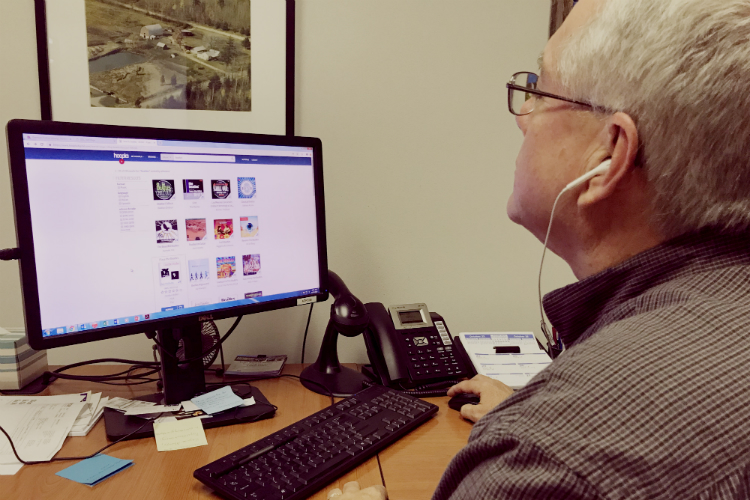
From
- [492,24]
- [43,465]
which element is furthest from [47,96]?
[492,24]

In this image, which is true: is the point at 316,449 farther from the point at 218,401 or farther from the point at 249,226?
the point at 249,226

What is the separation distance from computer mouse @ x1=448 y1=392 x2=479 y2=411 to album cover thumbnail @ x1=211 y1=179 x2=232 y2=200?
2.02 ft

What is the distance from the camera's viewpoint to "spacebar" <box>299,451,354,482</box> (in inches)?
27.4

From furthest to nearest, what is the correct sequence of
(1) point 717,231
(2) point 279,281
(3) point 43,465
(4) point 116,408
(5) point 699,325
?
(2) point 279,281 → (4) point 116,408 → (3) point 43,465 → (1) point 717,231 → (5) point 699,325

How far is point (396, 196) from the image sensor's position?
4.36ft

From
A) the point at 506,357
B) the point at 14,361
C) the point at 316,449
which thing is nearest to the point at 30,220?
the point at 14,361

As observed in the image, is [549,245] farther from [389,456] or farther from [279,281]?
[279,281]

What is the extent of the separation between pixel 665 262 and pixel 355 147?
0.87m

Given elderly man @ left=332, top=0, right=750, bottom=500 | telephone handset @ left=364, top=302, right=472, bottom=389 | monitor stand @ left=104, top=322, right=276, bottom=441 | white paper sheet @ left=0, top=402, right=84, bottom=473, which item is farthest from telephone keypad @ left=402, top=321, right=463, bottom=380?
white paper sheet @ left=0, top=402, right=84, bottom=473

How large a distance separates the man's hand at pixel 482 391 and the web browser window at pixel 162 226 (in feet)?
1.32

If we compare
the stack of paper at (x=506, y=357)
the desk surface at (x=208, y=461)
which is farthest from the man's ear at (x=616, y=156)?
the stack of paper at (x=506, y=357)

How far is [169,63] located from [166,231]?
51 cm

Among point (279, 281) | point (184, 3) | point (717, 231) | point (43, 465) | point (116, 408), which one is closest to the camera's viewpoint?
point (717, 231)

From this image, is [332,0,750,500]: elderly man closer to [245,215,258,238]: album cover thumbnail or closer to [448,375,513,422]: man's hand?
[448,375,513,422]: man's hand
